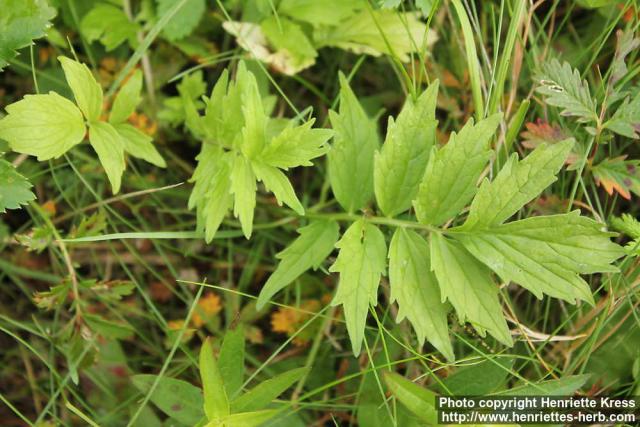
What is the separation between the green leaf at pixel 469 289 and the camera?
152cm

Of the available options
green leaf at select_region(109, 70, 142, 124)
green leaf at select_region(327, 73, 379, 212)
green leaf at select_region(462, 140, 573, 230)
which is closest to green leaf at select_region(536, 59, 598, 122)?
green leaf at select_region(462, 140, 573, 230)

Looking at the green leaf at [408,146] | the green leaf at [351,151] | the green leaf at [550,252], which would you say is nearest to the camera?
the green leaf at [550,252]

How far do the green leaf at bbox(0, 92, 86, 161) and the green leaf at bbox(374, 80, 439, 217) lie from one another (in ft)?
2.57

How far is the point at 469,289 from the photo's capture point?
5.08 ft

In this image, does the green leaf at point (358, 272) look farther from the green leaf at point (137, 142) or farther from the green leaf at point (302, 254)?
the green leaf at point (137, 142)

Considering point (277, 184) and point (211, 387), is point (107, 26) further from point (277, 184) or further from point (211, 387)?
point (211, 387)

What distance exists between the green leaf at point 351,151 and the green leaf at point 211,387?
0.54m

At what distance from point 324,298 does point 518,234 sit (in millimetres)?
790

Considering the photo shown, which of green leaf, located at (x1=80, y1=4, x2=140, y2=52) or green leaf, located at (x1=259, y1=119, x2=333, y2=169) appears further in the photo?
green leaf, located at (x1=80, y1=4, x2=140, y2=52)

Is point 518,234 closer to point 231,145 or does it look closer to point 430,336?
point 430,336

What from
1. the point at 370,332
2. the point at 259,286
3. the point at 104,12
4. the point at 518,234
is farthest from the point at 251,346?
the point at 104,12

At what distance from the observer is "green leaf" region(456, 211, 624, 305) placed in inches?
58.7

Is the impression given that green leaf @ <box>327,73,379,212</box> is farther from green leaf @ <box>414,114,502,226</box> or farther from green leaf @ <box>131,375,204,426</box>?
green leaf @ <box>131,375,204,426</box>

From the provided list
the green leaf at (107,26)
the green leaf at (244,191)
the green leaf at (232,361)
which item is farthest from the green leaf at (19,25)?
the green leaf at (232,361)
